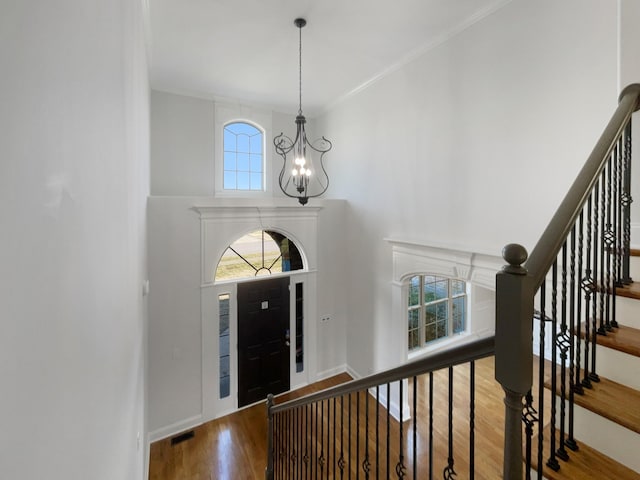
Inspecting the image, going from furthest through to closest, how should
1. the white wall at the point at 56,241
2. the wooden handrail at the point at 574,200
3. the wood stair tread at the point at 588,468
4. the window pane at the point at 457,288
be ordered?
the window pane at the point at 457,288
the wood stair tread at the point at 588,468
the wooden handrail at the point at 574,200
the white wall at the point at 56,241

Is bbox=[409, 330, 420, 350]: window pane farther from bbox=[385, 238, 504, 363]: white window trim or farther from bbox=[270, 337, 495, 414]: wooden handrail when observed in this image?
bbox=[270, 337, 495, 414]: wooden handrail

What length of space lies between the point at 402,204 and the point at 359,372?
3.17 meters

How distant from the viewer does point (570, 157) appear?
2.55 meters

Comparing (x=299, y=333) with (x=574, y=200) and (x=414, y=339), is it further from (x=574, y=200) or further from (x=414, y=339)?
(x=574, y=200)

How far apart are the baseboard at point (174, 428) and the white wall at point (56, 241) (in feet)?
12.2

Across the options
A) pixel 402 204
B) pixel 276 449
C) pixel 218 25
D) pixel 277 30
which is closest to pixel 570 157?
pixel 402 204

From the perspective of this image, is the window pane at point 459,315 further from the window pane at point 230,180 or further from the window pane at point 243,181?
the window pane at point 230,180

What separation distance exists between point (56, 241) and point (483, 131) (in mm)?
3644

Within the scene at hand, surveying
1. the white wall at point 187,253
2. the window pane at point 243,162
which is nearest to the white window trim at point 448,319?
the white wall at point 187,253

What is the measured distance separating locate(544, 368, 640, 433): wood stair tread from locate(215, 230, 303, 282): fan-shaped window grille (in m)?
4.28

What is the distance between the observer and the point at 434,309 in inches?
269

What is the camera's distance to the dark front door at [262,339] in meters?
4.93

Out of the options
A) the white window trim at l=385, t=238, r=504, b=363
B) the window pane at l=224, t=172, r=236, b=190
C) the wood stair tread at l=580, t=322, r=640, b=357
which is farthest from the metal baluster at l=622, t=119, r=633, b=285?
the window pane at l=224, t=172, r=236, b=190

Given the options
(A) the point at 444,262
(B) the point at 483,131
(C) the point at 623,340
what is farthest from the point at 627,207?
(A) the point at 444,262
